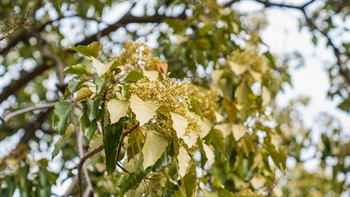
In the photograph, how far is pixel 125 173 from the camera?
1.76 meters

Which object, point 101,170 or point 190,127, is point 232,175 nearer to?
point 101,170

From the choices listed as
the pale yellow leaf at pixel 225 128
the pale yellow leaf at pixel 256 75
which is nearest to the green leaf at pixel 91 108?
the pale yellow leaf at pixel 225 128

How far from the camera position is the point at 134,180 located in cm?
160

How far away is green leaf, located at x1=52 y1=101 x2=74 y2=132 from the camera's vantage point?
5.57 feet

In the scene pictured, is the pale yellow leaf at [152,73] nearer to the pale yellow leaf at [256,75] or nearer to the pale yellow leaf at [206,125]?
the pale yellow leaf at [206,125]

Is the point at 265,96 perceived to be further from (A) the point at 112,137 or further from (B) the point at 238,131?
(A) the point at 112,137

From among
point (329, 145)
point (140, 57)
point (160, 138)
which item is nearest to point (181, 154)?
point (160, 138)

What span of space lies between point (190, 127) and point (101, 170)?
1.20m

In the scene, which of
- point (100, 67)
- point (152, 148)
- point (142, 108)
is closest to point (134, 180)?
point (152, 148)

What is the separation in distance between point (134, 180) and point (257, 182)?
1.23 metres

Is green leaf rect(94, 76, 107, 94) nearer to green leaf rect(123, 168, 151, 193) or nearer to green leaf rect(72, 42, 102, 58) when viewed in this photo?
green leaf rect(72, 42, 102, 58)

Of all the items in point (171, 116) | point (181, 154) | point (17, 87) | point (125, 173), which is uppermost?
point (171, 116)

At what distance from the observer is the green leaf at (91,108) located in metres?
1.65

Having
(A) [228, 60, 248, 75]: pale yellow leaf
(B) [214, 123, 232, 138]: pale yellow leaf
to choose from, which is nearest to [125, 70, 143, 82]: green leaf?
(B) [214, 123, 232, 138]: pale yellow leaf
